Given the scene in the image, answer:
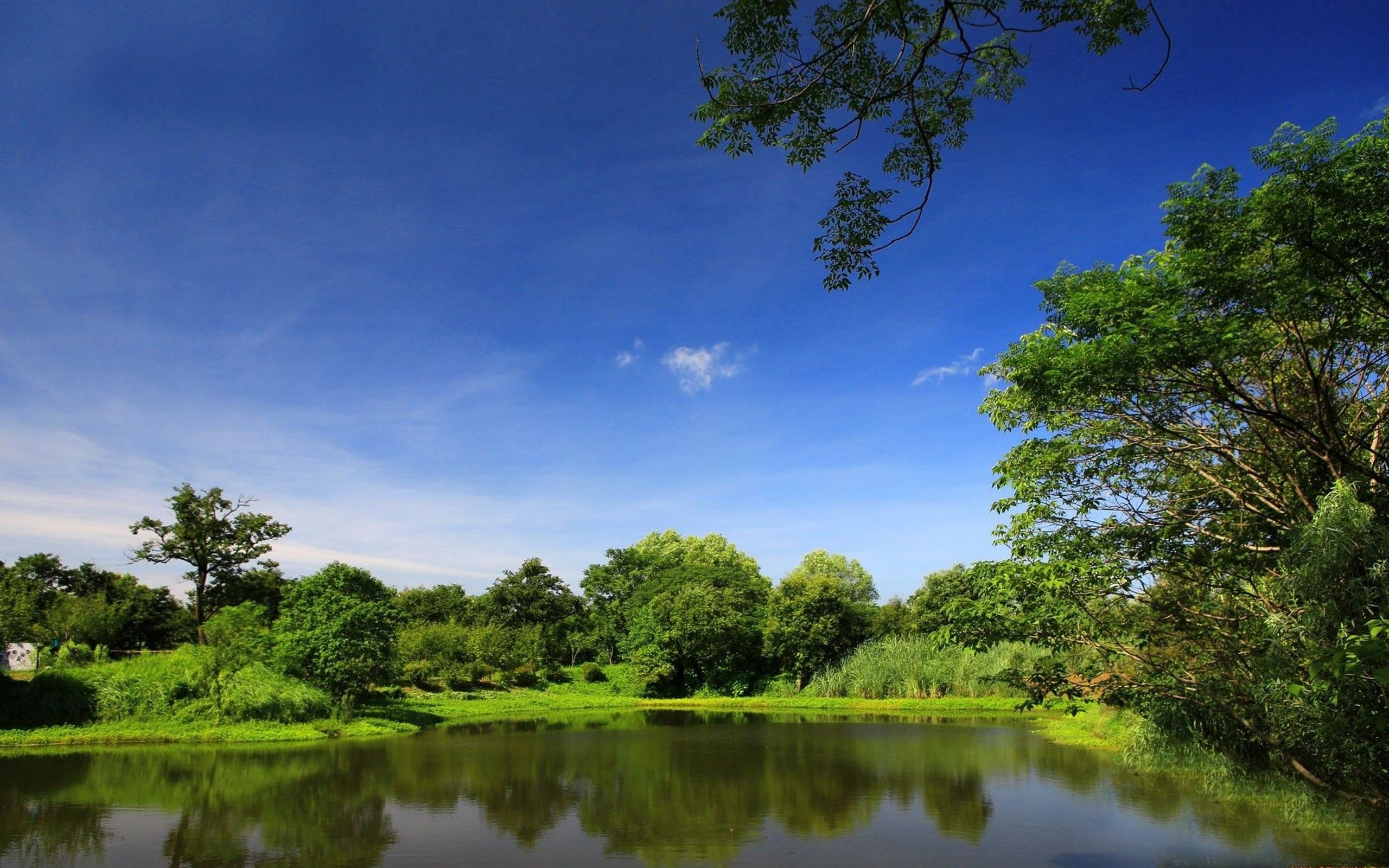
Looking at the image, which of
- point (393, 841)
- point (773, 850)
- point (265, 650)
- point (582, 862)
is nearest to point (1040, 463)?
point (773, 850)

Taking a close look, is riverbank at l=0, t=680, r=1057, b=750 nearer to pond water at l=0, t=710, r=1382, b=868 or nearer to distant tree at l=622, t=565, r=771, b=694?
pond water at l=0, t=710, r=1382, b=868

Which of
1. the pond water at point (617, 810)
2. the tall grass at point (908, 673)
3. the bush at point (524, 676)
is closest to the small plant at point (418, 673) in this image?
A: the bush at point (524, 676)

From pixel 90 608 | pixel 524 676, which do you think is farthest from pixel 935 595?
pixel 90 608

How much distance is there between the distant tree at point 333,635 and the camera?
24297 mm

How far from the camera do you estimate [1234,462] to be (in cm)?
955

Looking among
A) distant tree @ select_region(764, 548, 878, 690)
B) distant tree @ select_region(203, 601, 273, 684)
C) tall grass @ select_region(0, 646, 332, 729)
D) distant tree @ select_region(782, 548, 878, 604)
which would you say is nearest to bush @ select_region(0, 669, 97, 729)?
tall grass @ select_region(0, 646, 332, 729)

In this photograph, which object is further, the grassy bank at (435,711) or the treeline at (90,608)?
the treeline at (90,608)

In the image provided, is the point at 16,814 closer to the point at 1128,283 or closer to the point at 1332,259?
the point at 1128,283

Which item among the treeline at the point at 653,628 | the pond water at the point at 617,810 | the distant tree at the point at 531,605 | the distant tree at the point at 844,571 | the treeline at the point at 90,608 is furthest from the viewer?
the distant tree at the point at 844,571

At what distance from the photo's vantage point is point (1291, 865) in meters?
9.25

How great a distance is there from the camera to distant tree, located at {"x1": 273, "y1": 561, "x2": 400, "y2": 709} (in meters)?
24.3

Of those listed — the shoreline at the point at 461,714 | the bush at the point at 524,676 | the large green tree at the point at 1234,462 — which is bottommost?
the shoreline at the point at 461,714

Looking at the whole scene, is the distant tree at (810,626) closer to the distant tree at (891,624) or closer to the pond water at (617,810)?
the distant tree at (891,624)

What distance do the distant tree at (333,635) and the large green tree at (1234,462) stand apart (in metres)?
21.5
